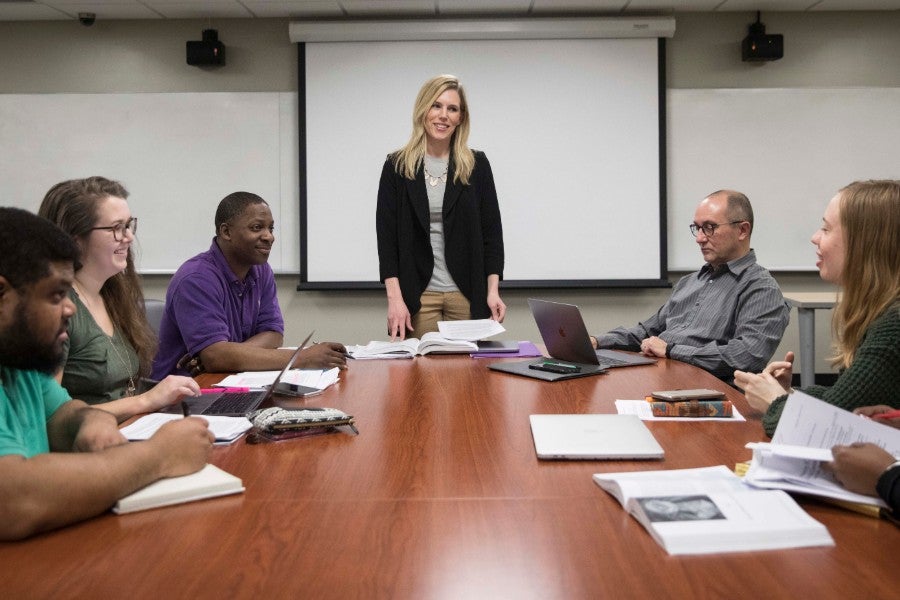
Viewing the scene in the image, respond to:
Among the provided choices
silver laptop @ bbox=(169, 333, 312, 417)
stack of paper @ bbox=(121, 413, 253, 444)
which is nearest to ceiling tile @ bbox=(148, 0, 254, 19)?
silver laptop @ bbox=(169, 333, 312, 417)

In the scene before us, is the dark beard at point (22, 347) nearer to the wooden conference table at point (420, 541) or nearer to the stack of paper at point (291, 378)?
the wooden conference table at point (420, 541)

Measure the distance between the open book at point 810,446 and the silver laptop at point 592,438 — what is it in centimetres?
21

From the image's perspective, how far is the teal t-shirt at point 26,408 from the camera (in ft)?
3.73

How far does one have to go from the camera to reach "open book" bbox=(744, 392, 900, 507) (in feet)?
3.92

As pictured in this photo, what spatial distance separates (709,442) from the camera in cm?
156

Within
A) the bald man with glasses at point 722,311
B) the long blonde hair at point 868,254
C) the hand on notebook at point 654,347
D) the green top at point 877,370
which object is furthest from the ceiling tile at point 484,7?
the green top at point 877,370

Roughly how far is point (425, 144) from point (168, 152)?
244 centimetres

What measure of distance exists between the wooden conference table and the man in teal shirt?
4cm

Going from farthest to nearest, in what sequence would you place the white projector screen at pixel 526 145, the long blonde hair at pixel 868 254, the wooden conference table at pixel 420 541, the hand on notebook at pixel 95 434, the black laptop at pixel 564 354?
the white projector screen at pixel 526 145 → the black laptop at pixel 564 354 → the long blonde hair at pixel 868 254 → the hand on notebook at pixel 95 434 → the wooden conference table at pixel 420 541

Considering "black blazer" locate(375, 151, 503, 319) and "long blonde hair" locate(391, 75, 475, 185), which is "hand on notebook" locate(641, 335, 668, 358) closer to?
"black blazer" locate(375, 151, 503, 319)

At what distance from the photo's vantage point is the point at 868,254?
1.64 metres

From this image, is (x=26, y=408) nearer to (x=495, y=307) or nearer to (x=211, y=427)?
(x=211, y=427)

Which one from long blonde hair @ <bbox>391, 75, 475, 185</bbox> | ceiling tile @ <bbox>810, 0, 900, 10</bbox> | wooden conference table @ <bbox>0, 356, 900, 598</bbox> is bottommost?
wooden conference table @ <bbox>0, 356, 900, 598</bbox>

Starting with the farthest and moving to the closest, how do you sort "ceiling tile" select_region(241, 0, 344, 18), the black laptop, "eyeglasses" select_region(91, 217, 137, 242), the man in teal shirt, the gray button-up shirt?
"ceiling tile" select_region(241, 0, 344, 18) < the gray button-up shirt < the black laptop < "eyeglasses" select_region(91, 217, 137, 242) < the man in teal shirt
